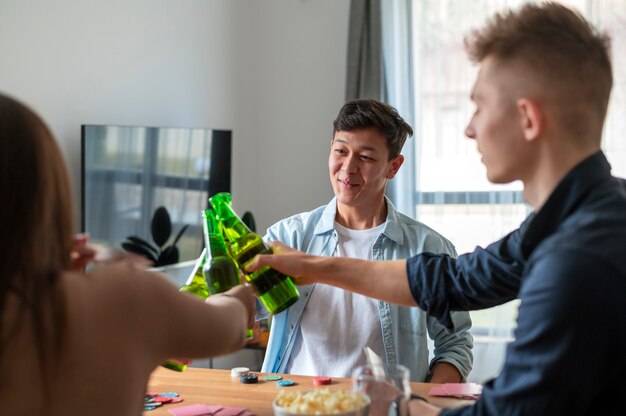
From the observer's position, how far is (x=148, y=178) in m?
3.90

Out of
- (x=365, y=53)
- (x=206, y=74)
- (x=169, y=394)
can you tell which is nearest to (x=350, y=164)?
(x=169, y=394)

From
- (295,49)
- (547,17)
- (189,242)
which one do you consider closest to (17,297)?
(547,17)

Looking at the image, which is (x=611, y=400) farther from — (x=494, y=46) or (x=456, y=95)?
(x=456, y=95)

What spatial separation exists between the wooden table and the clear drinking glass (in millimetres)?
461

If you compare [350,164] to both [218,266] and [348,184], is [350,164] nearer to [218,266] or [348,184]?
[348,184]

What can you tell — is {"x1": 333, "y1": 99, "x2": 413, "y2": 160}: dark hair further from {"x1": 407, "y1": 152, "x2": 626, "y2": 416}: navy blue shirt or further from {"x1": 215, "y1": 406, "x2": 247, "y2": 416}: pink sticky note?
{"x1": 407, "y1": 152, "x2": 626, "y2": 416}: navy blue shirt

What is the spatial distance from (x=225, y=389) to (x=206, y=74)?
126 inches

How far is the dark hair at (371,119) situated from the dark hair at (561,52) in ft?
3.58

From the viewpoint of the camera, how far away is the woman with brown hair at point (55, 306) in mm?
939

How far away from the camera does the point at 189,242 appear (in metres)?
4.21

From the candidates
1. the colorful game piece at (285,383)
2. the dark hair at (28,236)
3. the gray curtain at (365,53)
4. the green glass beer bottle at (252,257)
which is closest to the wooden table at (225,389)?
the colorful game piece at (285,383)

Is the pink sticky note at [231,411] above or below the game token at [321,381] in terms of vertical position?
below

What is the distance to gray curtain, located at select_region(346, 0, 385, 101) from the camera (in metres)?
5.05

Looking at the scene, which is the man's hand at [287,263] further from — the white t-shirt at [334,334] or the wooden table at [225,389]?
the white t-shirt at [334,334]
